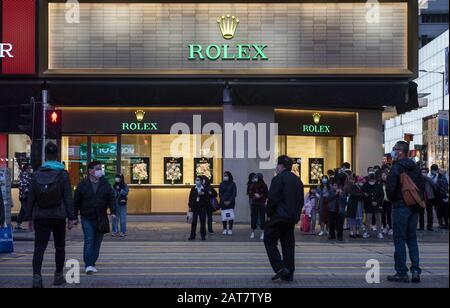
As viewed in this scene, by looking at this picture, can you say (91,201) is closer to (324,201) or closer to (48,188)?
(48,188)

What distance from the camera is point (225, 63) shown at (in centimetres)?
2386

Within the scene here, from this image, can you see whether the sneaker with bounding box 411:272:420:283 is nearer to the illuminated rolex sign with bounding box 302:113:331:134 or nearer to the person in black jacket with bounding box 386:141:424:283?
the person in black jacket with bounding box 386:141:424:283

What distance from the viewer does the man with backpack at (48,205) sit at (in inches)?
403

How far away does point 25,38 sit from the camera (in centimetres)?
2386

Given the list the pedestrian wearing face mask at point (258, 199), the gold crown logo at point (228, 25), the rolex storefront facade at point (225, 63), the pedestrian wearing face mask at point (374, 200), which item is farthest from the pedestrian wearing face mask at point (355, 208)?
the gold crown logo at point (228, 25)

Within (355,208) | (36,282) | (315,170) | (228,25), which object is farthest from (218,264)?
(315,170)

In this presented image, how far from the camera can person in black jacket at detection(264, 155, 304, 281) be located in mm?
11023


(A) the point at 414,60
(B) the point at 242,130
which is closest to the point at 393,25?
(A) the point at 414,60

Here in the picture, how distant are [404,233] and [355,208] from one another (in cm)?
868

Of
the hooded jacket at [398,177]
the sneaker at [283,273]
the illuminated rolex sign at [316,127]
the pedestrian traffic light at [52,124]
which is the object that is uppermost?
the illuminated rolex sign at [316,127]

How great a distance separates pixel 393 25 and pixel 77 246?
13.0 m

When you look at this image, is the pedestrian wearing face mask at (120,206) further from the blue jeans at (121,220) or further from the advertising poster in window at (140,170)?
the advertising poster in window at (140,170)

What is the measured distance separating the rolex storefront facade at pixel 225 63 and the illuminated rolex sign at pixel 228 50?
0.11 feet

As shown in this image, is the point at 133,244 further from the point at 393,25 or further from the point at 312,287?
the point at 393,25
